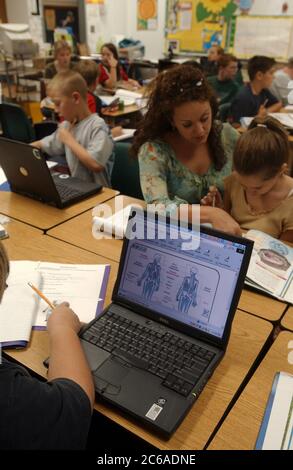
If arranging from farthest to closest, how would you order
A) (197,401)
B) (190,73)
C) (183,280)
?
(190,73) → (183,280) → (197,401)

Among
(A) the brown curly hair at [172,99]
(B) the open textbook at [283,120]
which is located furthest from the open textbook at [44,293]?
(B) the open textbook at [283,120]

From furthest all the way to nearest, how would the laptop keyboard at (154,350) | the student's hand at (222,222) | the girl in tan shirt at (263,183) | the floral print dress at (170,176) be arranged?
1. the floral print dress at (170,176)
2. the girl in tan shirt at (263,183)
3. the student's hand at (222,222)
4. the laptop keyboard at (154,350)

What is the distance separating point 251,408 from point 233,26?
222 inches

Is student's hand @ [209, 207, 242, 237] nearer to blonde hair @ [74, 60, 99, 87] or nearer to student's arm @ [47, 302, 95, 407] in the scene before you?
student's arm @ [47, 302, 95, 407]

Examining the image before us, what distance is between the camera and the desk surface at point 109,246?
1087 millimetres

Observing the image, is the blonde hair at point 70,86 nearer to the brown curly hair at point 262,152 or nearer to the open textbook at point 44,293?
the brown curly hair at point 262,152

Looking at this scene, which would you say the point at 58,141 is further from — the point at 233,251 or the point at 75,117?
the point at 233,251

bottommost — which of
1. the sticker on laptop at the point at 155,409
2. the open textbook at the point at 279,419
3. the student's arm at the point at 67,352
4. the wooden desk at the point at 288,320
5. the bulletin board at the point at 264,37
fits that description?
the wooden desk at the point at 288,320

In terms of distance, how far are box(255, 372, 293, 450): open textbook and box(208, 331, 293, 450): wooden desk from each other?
11 millimetres

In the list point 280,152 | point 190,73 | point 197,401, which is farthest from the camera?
point 190,73

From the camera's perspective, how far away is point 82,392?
76 centimetres

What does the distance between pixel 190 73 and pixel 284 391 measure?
3.97ft
